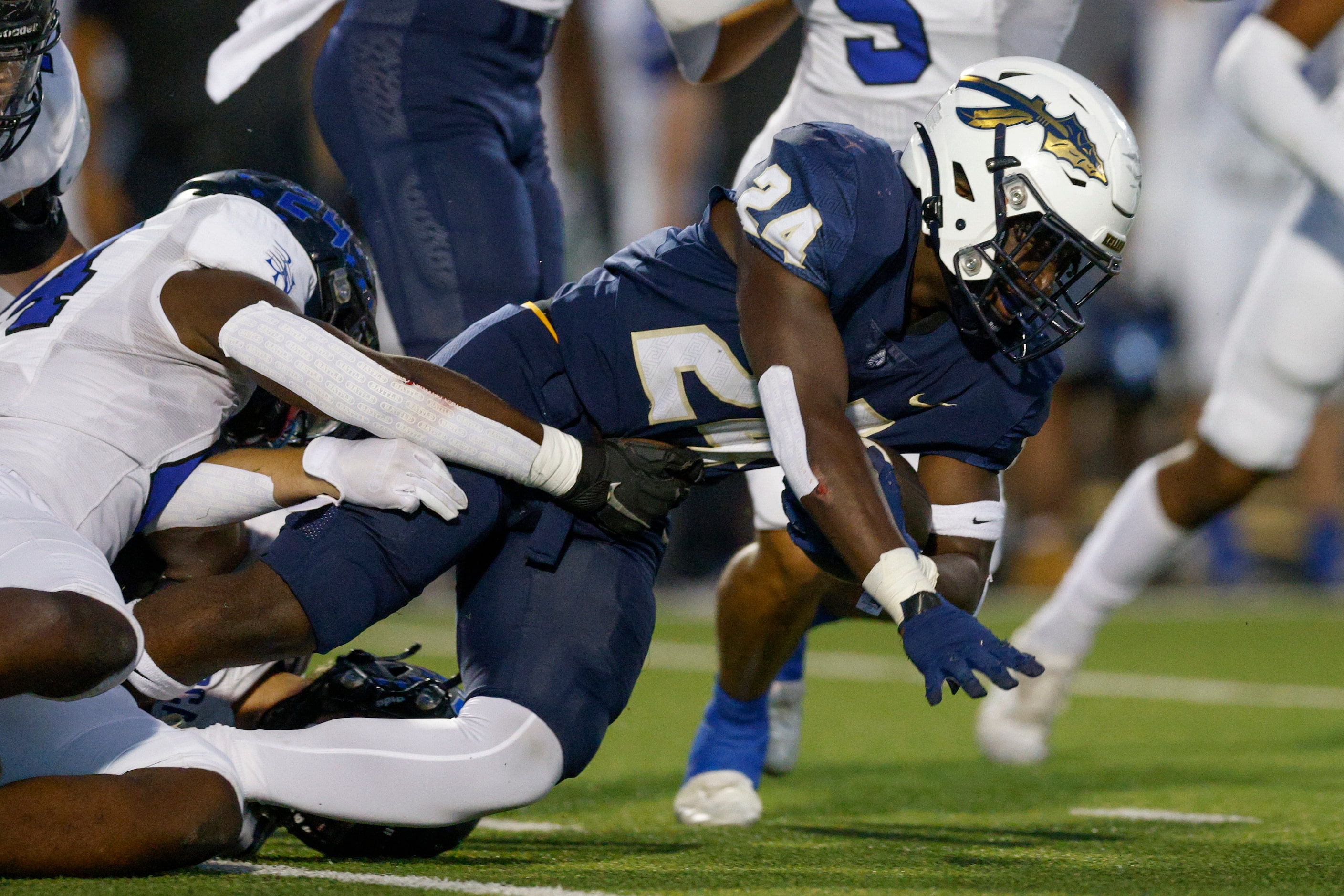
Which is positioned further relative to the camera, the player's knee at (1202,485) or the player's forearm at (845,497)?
the player's knee at (1202,485)

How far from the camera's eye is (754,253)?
8.39 feet

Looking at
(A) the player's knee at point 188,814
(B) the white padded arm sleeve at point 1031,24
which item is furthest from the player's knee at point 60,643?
(B) the white padded arm sleeve at point 1031,24

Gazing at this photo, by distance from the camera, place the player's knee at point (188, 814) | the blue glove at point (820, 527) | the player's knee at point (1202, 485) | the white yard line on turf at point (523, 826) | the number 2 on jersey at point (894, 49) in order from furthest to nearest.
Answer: the player's knee at point (1202, 485)
the number 2 on jersey at point (894, 49)
the white yard line on turf at point (523, 826)
the blue glove at point (820, 527)
the player's knee at point (188, 814)

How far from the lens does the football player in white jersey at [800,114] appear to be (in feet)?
10.7

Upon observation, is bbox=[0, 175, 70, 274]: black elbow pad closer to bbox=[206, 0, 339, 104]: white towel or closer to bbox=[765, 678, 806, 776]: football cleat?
bbox=[206, 0, 339, 104]: white towel

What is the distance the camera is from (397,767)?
2484 mm

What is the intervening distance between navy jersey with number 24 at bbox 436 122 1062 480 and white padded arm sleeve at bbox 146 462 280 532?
36cm

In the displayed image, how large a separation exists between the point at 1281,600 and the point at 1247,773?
4.62 m

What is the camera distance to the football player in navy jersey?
246 centimetres

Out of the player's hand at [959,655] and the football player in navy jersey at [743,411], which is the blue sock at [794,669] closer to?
the football player in navy jersey at [743,411]

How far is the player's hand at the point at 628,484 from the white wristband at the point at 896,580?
46cm

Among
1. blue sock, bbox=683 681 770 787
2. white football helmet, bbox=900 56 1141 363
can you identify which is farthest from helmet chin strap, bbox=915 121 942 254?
blue sock, bbox=683 681 770 787

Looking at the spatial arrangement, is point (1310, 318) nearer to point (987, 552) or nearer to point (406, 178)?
point (987, 552)

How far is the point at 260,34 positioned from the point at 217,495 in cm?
124
